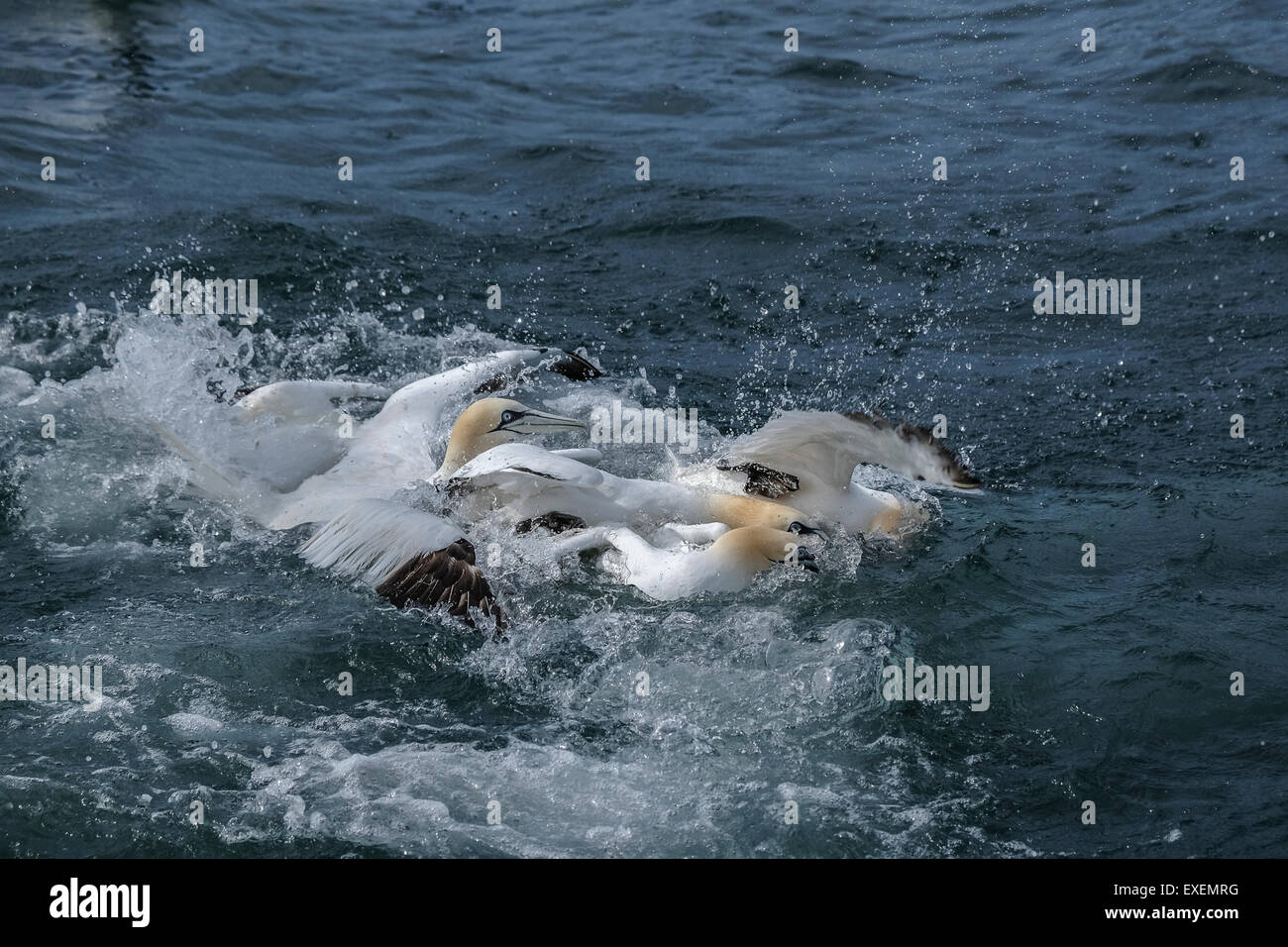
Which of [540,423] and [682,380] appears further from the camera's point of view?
[682,380]

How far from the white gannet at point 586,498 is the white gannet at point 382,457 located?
57 cm

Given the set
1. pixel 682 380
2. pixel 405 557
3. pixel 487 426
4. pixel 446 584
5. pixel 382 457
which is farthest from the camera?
pixel 682 380

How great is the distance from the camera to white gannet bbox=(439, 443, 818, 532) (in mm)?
7613

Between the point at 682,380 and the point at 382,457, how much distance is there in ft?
7.70

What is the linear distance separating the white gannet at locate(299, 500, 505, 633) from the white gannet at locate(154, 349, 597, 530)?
0.40 m

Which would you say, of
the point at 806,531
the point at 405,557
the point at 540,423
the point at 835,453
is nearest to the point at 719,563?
the point at 806,531

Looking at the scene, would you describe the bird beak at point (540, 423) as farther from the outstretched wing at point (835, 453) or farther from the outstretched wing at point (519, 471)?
the outstretched wing at point (835, 453)

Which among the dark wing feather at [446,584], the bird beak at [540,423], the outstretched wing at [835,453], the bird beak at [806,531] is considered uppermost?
the bird beak at [540,423]

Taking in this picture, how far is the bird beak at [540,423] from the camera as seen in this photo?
28.3ft

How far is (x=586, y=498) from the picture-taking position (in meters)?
7.91

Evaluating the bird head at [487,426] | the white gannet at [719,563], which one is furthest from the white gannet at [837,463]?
the bird head at [487,426]

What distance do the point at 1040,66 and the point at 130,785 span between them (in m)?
13.9

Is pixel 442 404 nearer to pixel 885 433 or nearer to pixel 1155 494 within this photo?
pixel 885 433

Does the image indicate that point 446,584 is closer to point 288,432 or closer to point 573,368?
point 288,432
